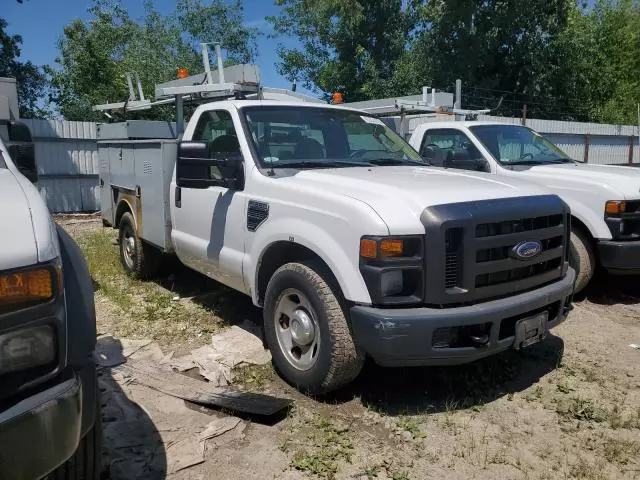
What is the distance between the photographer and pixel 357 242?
10.3ft

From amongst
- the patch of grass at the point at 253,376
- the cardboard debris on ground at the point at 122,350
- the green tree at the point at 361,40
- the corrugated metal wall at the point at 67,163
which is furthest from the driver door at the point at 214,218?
the green tree at the point at 361,40

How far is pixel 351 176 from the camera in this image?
381cm

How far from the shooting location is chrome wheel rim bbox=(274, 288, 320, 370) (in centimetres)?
355

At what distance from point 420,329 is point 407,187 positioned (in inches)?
36.2

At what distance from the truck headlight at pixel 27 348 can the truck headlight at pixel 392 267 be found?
5.51ft

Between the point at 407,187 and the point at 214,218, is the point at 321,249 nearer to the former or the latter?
the point at 407,187

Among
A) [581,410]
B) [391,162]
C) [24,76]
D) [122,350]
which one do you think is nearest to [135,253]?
[122,350]

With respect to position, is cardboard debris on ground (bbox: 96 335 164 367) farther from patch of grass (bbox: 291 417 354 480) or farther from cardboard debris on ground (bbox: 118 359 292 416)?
patch of grass (bbox: 291 417 354 480)

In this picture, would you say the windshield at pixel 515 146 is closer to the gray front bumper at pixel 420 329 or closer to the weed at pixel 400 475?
the gray front bumper at pixel 420 329

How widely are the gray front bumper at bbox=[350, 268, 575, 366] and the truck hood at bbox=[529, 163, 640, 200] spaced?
2.82 meters

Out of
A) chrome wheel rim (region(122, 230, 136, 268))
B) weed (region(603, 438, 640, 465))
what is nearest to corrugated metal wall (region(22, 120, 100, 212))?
chrome wheel rim (region(122, 230, 136, 268))

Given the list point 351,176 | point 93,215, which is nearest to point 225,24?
point 93,215

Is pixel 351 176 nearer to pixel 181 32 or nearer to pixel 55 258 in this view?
pixel 55 258

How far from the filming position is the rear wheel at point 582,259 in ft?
17.8
